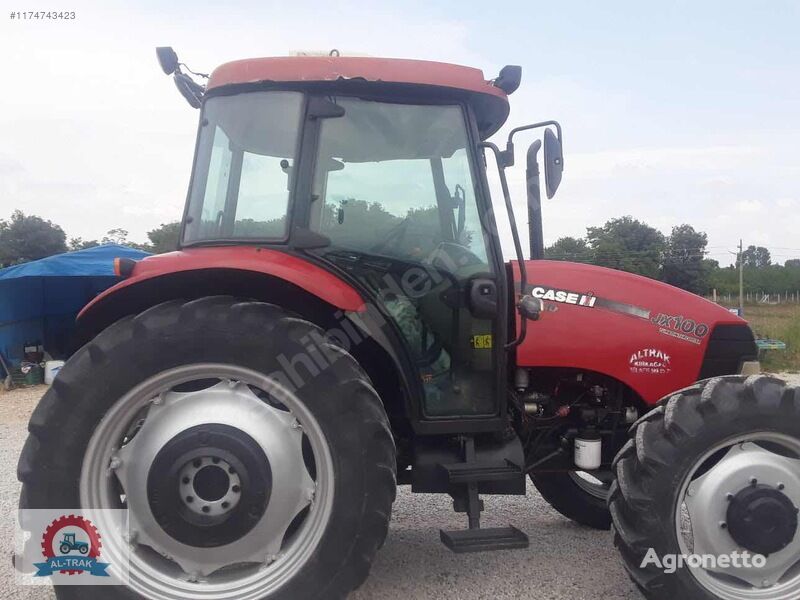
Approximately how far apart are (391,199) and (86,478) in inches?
66.3

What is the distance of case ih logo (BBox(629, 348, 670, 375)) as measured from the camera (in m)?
3.11

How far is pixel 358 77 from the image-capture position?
2.80m

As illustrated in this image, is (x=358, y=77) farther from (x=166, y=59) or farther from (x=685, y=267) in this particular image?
(x=685, y=267)

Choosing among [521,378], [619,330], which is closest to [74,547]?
[521,378]

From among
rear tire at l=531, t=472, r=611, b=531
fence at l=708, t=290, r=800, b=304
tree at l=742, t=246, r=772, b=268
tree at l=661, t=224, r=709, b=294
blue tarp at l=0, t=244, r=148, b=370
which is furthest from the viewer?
A: tree at l=742, t=246, r=772, b=268

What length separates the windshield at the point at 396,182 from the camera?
113 inches

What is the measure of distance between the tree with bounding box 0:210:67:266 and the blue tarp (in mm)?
27798

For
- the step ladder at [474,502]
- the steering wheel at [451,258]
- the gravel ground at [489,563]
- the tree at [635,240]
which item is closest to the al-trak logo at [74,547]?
the gravel ground at [489,563]

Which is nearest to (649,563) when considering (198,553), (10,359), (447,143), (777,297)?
(198,553)

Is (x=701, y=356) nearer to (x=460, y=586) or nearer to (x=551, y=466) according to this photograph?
(x=551, y=466)

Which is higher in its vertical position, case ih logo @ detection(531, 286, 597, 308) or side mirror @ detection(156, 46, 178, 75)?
side mirror @ detection(156, 46, 178, 75)

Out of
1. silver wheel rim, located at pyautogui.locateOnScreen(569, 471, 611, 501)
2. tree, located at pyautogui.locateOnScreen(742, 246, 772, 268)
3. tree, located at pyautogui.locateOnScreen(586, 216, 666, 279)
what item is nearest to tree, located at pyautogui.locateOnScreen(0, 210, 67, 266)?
tree, located at pyautogui.locateOnScreen(586, 216, 666, 279)

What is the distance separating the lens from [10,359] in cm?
1155

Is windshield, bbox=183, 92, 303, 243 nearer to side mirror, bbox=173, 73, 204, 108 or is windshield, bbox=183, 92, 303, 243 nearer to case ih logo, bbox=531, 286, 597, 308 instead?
side mirror, bbox=173, 73, 204, 108
